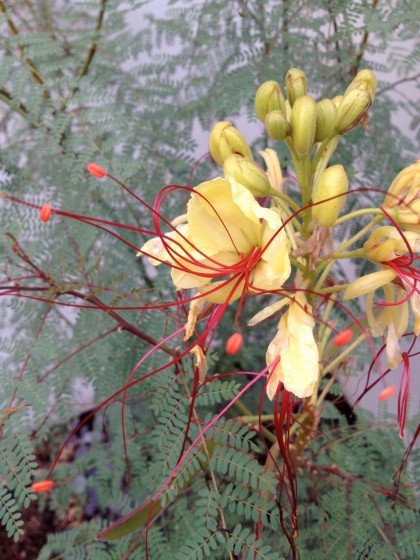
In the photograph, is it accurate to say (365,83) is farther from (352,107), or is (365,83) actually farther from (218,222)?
(218,222)

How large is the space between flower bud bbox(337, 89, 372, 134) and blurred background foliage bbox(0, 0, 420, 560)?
216 mm

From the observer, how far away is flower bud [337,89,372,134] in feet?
1.54

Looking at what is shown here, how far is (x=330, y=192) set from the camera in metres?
0.44

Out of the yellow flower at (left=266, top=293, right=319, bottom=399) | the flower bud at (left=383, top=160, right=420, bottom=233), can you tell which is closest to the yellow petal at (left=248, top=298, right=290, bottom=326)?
the yellow flower at (left=266, top=293, right=319, bottom=399)

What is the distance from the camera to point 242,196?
1.36ft

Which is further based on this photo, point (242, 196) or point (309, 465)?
point (309, 465)

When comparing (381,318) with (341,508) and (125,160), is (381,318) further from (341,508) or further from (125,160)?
(125,160)

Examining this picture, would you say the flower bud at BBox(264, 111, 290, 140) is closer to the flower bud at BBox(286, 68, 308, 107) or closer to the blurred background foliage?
the flower bud at BBox(286, 68, 308, 107)

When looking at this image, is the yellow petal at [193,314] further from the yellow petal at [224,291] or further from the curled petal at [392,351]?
the curled petal at [392,351]

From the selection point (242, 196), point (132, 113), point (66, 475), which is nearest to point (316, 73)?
point (132, 113)

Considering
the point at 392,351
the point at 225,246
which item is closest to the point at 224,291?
the point at 225,246

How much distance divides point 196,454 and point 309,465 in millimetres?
162

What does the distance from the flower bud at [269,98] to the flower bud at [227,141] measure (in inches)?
1.1

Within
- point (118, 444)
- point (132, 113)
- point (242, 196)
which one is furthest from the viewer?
point (132, 113)
